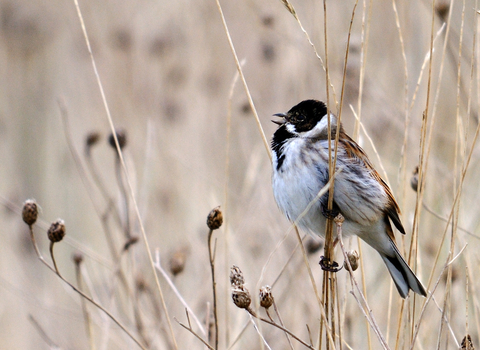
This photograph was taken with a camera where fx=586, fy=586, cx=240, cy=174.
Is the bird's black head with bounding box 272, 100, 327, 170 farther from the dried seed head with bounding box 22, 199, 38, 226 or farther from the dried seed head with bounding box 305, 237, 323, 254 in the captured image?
the dried seed head with bounding box 22, 199, 38, 226

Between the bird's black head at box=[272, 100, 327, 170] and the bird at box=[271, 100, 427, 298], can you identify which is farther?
the bird's black head at box=[272, 100, 327, 170]

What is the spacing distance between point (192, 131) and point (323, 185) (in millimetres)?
3136

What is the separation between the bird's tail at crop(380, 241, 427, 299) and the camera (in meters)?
2.45

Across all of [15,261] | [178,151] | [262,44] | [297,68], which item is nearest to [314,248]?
[297,68]

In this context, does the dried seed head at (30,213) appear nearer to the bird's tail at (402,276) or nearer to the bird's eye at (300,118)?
the bird's eye at (300,118)

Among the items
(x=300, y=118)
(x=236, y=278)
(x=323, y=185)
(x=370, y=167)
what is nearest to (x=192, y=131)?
(x=300, y=118)

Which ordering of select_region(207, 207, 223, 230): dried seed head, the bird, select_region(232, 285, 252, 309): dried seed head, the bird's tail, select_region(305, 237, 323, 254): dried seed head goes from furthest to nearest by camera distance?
select_region(305, 237, 323, 254): dried seed head
the bird
the bird's tail
select_region(207, 207, 223, 230): dried seed head
select_region(232, 285, 252, 309): dried seed head

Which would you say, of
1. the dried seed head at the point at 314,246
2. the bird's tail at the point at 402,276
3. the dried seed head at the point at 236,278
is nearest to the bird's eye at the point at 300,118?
the dried seed head at the point at 314,246

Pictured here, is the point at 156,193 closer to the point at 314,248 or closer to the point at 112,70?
the point at 112,70

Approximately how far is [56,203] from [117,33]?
1.90m

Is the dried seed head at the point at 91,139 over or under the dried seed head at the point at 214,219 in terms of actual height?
over

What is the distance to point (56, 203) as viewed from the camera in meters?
5.99

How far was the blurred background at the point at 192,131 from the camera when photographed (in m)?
3.86

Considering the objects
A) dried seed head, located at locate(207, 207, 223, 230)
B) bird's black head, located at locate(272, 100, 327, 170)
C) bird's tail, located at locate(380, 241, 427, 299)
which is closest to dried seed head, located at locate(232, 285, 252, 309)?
dried seed head, located at locate(207, 207, 223, 230)
